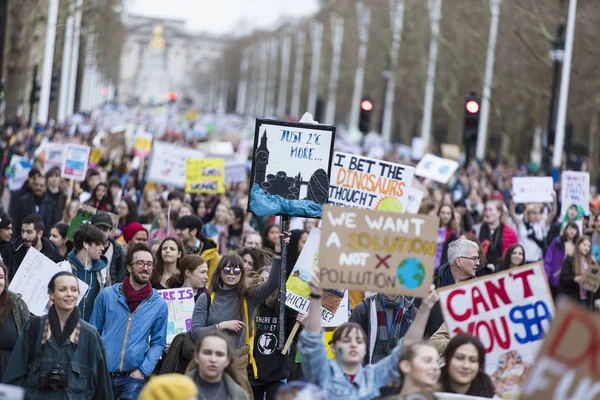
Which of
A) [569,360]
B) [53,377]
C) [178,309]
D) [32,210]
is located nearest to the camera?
[569,360]

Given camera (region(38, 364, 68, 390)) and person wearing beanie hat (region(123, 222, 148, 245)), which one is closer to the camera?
camera (region(38, 364, 68, 390))

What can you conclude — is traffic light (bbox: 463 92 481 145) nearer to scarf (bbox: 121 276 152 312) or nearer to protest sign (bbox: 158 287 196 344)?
protest sign (bbox: 158 287 196 344)

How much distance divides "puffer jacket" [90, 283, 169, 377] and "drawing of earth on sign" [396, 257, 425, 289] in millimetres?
2048

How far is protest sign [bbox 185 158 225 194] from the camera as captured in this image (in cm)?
1812

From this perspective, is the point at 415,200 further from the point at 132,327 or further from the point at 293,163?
the point at 132,327

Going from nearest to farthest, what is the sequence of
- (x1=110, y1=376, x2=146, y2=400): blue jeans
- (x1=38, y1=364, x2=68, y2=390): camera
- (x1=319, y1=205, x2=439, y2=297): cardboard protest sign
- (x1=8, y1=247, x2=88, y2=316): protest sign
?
(x1=319, y1=205, x2=439, y2=297): cardboard protest sign
(x1=38, y1=364, x2=68, y2=390): camera
(x1=110, y1=376, x2=146, y2=400): blue jeans
(x1=8, y1=247, x2=88, y2=316): protest sign

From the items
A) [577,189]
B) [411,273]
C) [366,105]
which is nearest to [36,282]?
[411,273]

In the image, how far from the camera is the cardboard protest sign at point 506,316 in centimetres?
730

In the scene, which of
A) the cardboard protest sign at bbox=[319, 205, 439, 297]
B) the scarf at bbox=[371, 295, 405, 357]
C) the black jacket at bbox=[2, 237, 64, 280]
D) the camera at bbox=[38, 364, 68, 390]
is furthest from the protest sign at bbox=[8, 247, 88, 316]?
the cardboard protest sign at bbox=[319, 205, 439, 297]

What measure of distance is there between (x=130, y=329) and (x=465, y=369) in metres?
2.62

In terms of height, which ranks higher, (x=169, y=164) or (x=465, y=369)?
(x=169, y=164)

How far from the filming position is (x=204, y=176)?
18.2 metres

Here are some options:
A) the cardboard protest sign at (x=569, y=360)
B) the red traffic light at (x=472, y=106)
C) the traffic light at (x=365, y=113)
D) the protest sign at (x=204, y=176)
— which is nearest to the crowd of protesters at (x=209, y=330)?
the cardboard protest sign at (x=569, y=360)

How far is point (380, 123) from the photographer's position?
7806 centimetres
